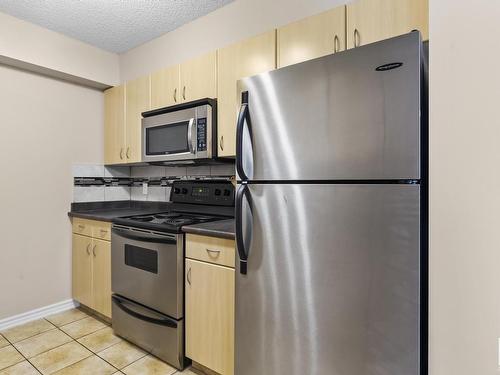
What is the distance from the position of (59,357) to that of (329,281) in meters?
1.93

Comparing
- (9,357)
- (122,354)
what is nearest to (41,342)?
(9,357)

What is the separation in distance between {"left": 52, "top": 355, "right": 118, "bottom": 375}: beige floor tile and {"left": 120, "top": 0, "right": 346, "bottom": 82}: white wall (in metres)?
2.31

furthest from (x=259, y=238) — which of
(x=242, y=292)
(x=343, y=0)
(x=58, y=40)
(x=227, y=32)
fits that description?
(x=58, y=40)

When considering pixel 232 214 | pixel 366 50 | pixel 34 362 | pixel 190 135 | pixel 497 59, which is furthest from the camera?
pixel 232 214

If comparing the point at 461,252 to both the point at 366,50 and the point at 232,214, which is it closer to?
the point at 366,50

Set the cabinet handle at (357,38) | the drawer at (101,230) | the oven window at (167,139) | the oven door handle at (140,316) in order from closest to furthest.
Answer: the cabinet handle at (357,38) < the oven door handle at (140,316) < the oven window at (167,139) < the drawer at (101,230)

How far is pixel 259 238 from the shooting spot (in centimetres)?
137

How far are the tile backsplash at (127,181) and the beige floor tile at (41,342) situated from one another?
1139mm

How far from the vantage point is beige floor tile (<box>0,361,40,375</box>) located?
182 cm

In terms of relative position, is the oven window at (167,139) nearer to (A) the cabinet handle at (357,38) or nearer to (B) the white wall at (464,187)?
(A) the cabinet handle at (357,38)

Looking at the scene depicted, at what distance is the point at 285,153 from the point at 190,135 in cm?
101

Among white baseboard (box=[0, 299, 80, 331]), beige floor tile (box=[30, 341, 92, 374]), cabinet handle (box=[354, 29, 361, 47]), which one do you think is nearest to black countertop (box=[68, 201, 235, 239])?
white baseboard (box=[0, 299, 80, 331])

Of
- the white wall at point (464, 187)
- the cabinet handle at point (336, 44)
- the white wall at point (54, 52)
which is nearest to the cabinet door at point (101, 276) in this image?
the white wall at point (54, 52)

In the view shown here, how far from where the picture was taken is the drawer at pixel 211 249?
5.33 ft
